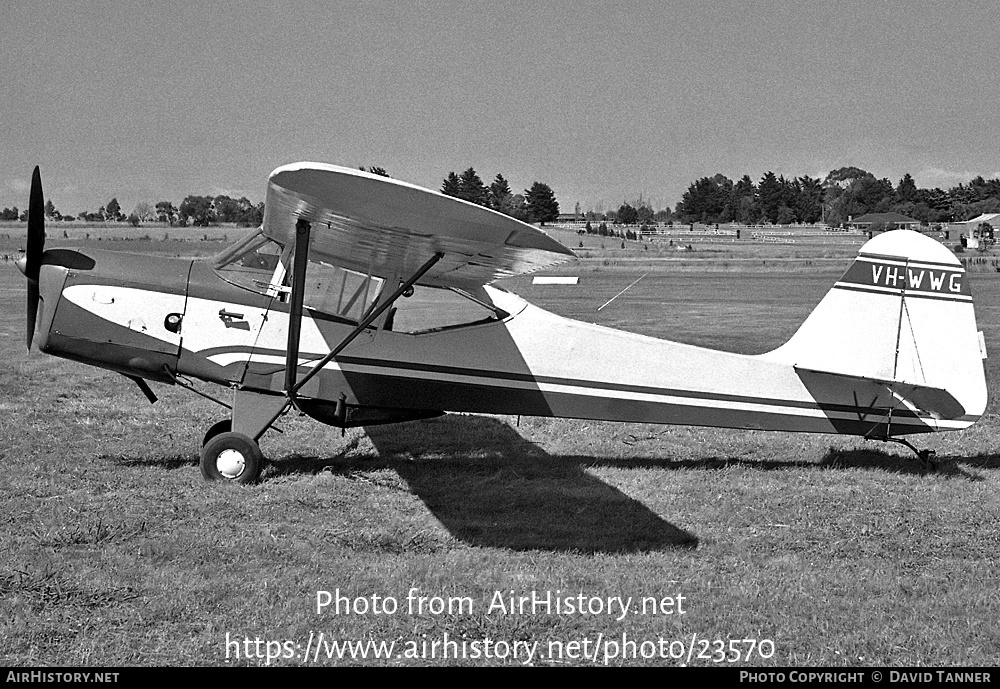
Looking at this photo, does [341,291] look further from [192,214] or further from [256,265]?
[192,214]

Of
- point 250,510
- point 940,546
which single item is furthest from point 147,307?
point 940,546

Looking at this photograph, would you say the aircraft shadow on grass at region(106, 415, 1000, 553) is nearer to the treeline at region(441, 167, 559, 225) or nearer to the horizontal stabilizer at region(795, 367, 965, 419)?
the horizontal stabilizer at region(795, 367, 965, 419)

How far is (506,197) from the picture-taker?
2692 inches

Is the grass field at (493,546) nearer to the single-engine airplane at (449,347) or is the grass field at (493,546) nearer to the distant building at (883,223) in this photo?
the single-engine airplane at (449,347)

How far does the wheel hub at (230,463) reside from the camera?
6.71 m

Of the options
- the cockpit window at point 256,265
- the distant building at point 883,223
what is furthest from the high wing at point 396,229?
the distant building at point 883,223

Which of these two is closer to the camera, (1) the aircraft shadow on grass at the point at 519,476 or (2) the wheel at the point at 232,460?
(1) the aircraft shadow on grass at the point at 519,476

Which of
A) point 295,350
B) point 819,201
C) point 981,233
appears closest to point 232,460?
point 295,350

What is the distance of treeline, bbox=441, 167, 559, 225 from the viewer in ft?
175

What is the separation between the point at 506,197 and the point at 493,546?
63953 millimetres

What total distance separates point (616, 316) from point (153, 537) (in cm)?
1845

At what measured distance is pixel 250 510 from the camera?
19.9 ft

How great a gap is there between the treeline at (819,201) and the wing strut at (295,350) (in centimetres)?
11821

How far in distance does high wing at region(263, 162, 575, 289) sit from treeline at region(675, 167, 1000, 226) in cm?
11779
